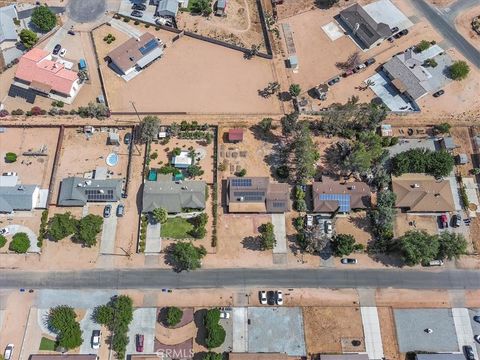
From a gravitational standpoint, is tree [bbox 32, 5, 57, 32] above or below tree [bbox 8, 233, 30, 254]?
above

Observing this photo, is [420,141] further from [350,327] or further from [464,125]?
[350,327]

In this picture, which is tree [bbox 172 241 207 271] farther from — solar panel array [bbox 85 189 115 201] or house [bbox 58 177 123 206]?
house [bbox 58 177 123 206]

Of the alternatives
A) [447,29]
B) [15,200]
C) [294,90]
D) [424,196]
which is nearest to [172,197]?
[15,200]

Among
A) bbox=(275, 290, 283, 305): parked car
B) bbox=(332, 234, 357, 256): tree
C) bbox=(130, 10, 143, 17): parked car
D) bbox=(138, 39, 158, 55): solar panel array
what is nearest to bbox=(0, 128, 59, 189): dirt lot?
bbox=(138, 39, 158, 55): solar panel array

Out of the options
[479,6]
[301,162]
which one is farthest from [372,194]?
[479,6]

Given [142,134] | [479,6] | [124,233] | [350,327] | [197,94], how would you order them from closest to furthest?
[350,327], [124,233], [142,134], [197,94], [479,6]

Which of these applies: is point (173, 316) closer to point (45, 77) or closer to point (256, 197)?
point (256, 197)
